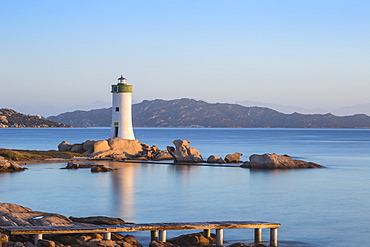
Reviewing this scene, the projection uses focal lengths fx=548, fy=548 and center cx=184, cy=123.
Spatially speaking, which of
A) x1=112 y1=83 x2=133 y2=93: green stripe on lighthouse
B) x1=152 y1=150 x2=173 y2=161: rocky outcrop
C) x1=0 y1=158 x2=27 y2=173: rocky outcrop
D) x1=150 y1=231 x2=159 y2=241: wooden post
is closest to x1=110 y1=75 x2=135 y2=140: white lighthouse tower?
x1=112 y1=83 x2=133 y2=93: green stripe on lighthouse

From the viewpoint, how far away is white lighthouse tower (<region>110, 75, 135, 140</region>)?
4241 centimetres

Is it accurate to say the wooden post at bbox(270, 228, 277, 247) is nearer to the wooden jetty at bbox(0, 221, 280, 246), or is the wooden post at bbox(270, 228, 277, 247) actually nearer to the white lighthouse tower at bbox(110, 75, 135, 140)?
the wooden jetty at bbox(0, 221, 280, 246)

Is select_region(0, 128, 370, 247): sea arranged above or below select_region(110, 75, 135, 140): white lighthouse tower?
below

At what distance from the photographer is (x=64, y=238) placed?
11773 millimetres

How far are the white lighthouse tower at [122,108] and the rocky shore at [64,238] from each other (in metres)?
28.5

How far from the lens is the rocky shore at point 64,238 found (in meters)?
11.2

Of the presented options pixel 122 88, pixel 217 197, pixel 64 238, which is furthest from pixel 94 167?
pixel 64 238

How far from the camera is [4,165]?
3091cm

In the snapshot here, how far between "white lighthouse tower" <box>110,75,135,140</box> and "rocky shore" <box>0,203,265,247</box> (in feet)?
93.7

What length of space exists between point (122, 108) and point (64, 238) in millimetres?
31023

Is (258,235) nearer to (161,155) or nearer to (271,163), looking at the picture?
(271,163)

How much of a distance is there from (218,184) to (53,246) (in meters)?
16.2

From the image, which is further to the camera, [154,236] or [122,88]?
[122,88]

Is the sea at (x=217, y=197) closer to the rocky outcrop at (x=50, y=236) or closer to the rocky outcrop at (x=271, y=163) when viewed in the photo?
the rocky outcrop at (x=271, y=163)
